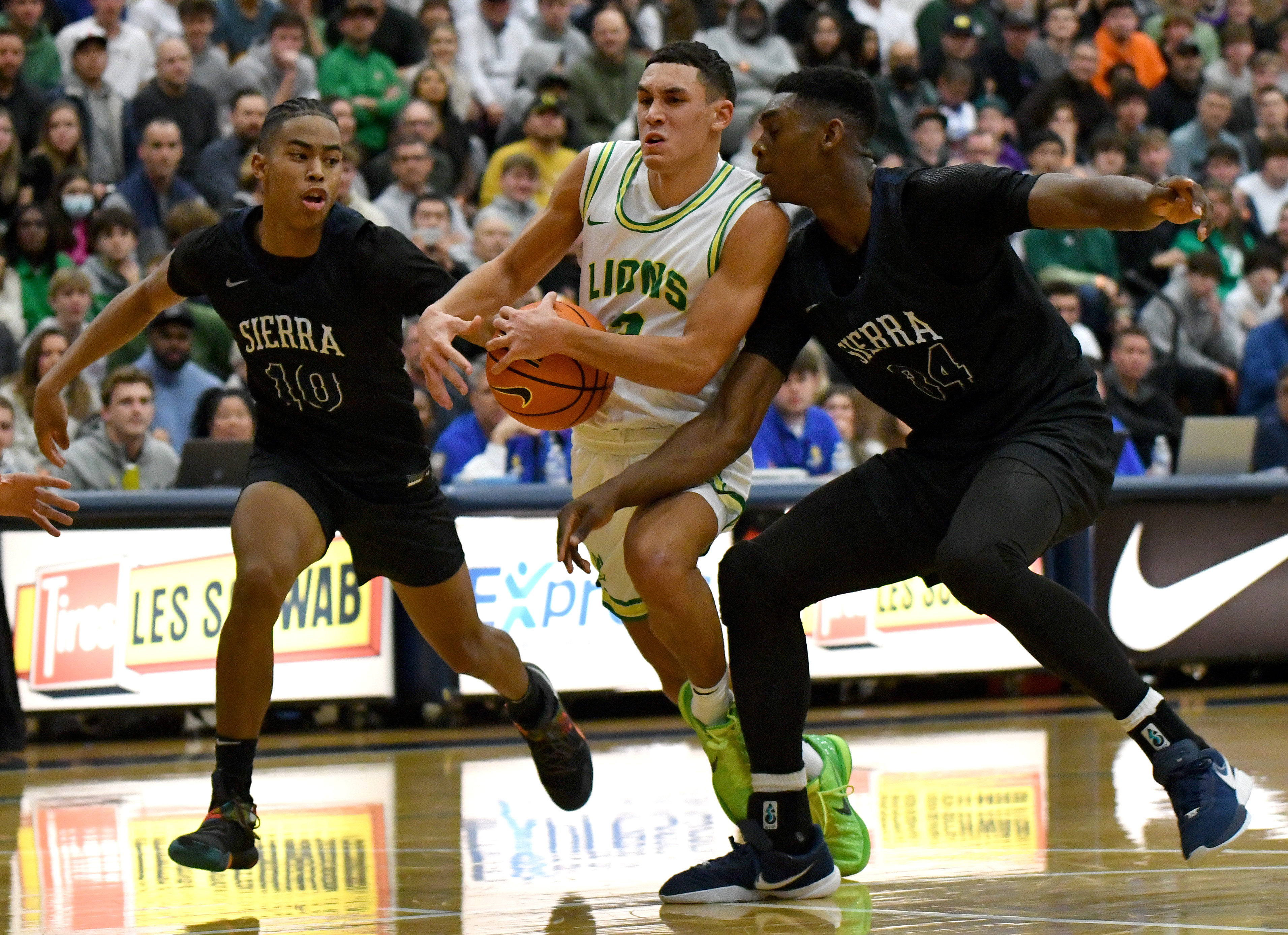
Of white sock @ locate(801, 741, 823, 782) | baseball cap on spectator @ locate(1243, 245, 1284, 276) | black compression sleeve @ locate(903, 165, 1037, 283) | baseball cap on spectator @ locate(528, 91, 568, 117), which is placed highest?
baseball cap on spectator @ locate(528, 91, 568, 117)

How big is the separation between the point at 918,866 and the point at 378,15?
31.3 ft

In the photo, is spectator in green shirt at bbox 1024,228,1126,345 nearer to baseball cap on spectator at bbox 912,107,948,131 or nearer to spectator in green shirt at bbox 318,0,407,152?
baseball cap on spectator at bbox 912,107,948,131

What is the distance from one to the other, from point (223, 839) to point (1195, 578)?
671cm

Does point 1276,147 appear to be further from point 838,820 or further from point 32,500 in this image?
point 32,500

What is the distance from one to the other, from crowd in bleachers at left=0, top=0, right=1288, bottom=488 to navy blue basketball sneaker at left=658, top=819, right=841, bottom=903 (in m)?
4.60

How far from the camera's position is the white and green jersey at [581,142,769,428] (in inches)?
197

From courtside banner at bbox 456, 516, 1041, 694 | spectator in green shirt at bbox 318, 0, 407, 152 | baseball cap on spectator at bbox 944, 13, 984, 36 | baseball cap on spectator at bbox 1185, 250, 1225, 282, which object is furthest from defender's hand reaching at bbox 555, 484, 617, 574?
baseball cap on spectator at bbox 944, 13, 984, 36

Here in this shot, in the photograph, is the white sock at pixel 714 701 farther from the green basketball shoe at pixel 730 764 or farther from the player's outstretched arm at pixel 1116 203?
the player's outstretched arm at pixel 1116 203

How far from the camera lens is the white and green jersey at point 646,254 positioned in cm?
500

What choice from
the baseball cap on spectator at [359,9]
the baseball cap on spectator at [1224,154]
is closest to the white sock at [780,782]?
the baseball cap on spectator at [359,9]

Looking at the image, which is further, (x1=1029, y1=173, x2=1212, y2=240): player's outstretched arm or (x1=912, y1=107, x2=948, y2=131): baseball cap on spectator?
(x1=912, y1=107, x2=948, y2=131): baseball cap on spectator

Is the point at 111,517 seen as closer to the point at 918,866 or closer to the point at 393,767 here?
the point at 393,767

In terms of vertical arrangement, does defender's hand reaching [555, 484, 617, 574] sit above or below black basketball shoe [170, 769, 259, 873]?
above

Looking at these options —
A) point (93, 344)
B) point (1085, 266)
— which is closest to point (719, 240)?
point (93, 344)
